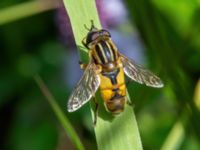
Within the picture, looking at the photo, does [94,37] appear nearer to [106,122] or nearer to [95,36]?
[95,36]

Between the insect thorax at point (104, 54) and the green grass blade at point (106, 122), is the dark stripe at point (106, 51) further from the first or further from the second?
the green grass blade at point (106, 122)

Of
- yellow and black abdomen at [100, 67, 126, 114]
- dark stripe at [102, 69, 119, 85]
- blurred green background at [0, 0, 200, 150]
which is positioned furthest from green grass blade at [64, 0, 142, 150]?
blurred green background at [0, 0, 200, 150]

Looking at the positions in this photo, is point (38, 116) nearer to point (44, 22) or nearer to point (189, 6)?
point (44, 22)

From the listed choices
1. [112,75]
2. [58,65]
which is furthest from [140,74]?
[58,65]

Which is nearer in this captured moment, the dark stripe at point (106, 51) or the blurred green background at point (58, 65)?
the dark stripe at point (106, 51)

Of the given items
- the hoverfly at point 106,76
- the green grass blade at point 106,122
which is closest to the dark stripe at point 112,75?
the hoverfly at point 106,76
